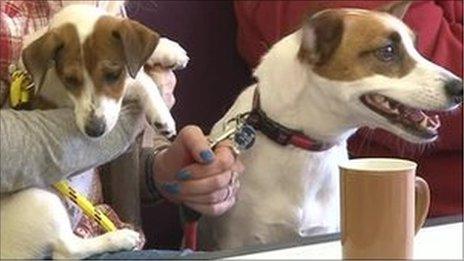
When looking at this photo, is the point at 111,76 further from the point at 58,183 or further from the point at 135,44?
the point at 58,183

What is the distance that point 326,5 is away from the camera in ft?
5.46

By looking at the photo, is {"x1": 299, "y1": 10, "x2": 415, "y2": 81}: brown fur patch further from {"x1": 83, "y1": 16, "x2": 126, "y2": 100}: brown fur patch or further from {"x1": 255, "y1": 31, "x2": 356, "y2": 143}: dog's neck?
{"x1": 83, "y1": 16, "x2": 126, "y2": 100}: brown fur patch

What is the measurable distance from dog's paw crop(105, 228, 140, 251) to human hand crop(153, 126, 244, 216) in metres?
0.15

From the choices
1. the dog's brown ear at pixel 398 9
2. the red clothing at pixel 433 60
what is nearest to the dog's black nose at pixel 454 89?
the dog's brown ear at pixel 398 9

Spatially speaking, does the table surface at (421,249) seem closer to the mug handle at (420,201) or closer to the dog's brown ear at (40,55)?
the mug handle at (420,201)

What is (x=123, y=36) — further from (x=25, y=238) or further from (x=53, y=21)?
(x=25, y=238)

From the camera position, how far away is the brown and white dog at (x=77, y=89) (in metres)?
1.16

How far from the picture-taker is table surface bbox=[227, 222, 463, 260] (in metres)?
0.85

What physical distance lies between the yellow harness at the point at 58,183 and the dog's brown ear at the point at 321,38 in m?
0.40

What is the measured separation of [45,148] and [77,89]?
122 millimetres

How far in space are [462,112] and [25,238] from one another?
889mm

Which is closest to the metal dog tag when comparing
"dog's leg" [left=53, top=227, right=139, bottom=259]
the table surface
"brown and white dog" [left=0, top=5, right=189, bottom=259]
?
"brown and white dog" [left=0, top=5, right=189, bottom=259]

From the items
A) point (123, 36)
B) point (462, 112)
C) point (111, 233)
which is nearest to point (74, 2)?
point (123, 36)

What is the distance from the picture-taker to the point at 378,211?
0.77 meters
